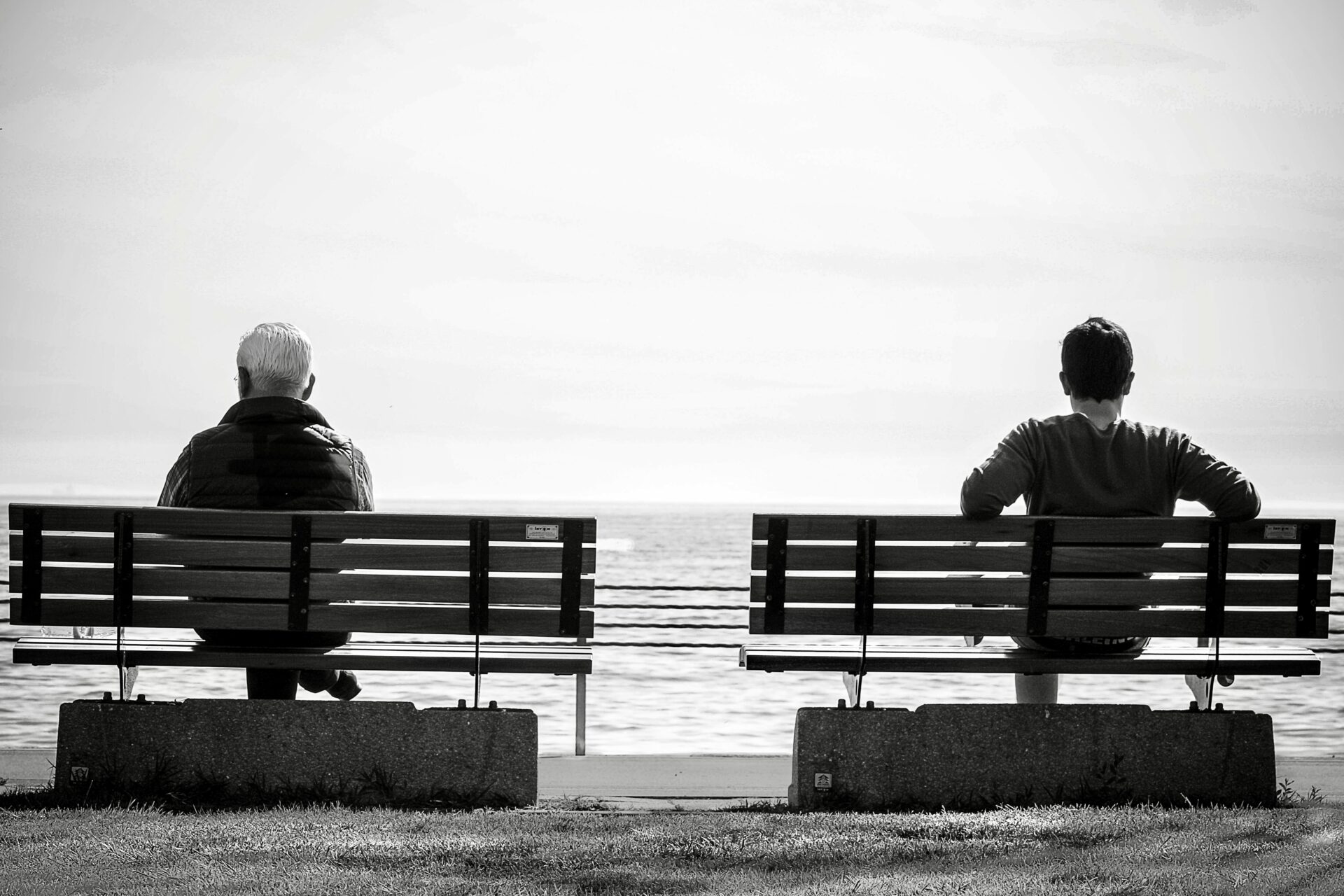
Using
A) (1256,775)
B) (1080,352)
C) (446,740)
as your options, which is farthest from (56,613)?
(1256,775)

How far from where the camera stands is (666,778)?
644 centimetres

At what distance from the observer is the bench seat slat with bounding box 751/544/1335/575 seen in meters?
5.48

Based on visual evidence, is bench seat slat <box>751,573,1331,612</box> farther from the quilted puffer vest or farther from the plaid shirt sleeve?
the plaid shirt sleeve

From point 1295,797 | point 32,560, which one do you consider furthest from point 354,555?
point 1295,797

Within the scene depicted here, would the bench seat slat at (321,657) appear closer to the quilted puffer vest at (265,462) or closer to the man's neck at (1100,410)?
the quilted puffer vest at (265,462)

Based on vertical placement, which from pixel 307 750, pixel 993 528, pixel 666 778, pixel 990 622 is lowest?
pixel 666 778

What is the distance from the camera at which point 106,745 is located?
17.8ft

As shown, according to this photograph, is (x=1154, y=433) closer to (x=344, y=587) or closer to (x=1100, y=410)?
(x=1100, y=410)

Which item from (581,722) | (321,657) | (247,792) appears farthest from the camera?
(581,722)

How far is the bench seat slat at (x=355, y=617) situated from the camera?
17.9ft

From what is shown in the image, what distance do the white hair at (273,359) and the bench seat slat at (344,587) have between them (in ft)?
2.53

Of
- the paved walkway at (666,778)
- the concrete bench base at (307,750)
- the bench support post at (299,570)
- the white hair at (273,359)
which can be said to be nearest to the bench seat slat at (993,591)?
the paved walkway at (666,778)

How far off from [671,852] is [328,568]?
1.72 m

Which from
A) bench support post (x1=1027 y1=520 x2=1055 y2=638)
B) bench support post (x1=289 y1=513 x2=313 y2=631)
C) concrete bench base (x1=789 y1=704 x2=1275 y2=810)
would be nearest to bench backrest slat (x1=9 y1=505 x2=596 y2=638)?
bench support post (x1=289 y1=513 x2=313 y2=631)
